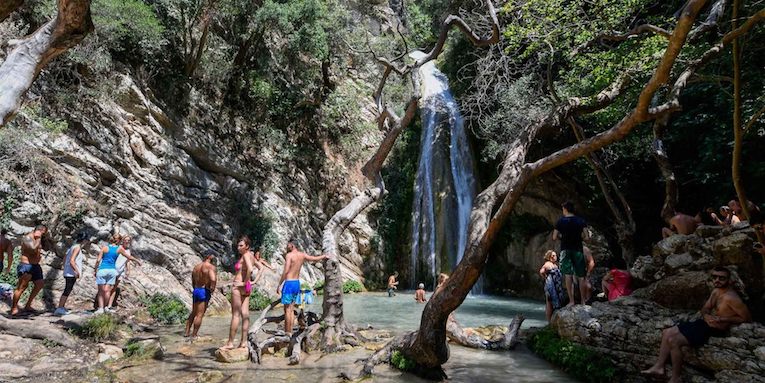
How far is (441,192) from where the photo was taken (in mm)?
20406

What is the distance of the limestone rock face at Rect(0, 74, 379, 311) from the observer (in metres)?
10.4

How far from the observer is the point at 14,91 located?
311cm

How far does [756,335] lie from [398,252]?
16.0m

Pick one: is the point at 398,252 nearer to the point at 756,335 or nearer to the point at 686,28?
the point at 756,335

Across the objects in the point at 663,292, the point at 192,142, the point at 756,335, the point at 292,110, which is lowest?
the point at 756,335

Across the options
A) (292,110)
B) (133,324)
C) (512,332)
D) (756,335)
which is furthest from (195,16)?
(756,335)

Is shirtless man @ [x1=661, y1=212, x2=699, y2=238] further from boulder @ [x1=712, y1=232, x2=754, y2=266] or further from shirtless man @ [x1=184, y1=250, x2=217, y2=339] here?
shirtless man @ [x1=184, y1=250, x2=217, y2=339]

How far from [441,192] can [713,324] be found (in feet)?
50.0

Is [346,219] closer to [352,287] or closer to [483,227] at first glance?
[483,227]

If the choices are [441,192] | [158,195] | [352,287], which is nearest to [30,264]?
[158,195]

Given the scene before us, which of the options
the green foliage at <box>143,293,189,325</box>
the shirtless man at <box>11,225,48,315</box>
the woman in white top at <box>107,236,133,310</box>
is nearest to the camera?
the shirtless man at <box>11,225,48,315</box>

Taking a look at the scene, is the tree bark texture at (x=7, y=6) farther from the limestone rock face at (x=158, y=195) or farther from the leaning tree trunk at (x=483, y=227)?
the limestone rock face at (x=158, y=195)

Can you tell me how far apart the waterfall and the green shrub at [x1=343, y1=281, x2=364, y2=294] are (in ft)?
8.39

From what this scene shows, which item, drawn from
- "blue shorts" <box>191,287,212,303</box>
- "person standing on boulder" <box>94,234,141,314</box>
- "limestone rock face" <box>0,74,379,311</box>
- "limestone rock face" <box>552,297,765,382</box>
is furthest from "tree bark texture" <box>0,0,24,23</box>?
"limestone rock face" <box>0,74,379,311</box>
